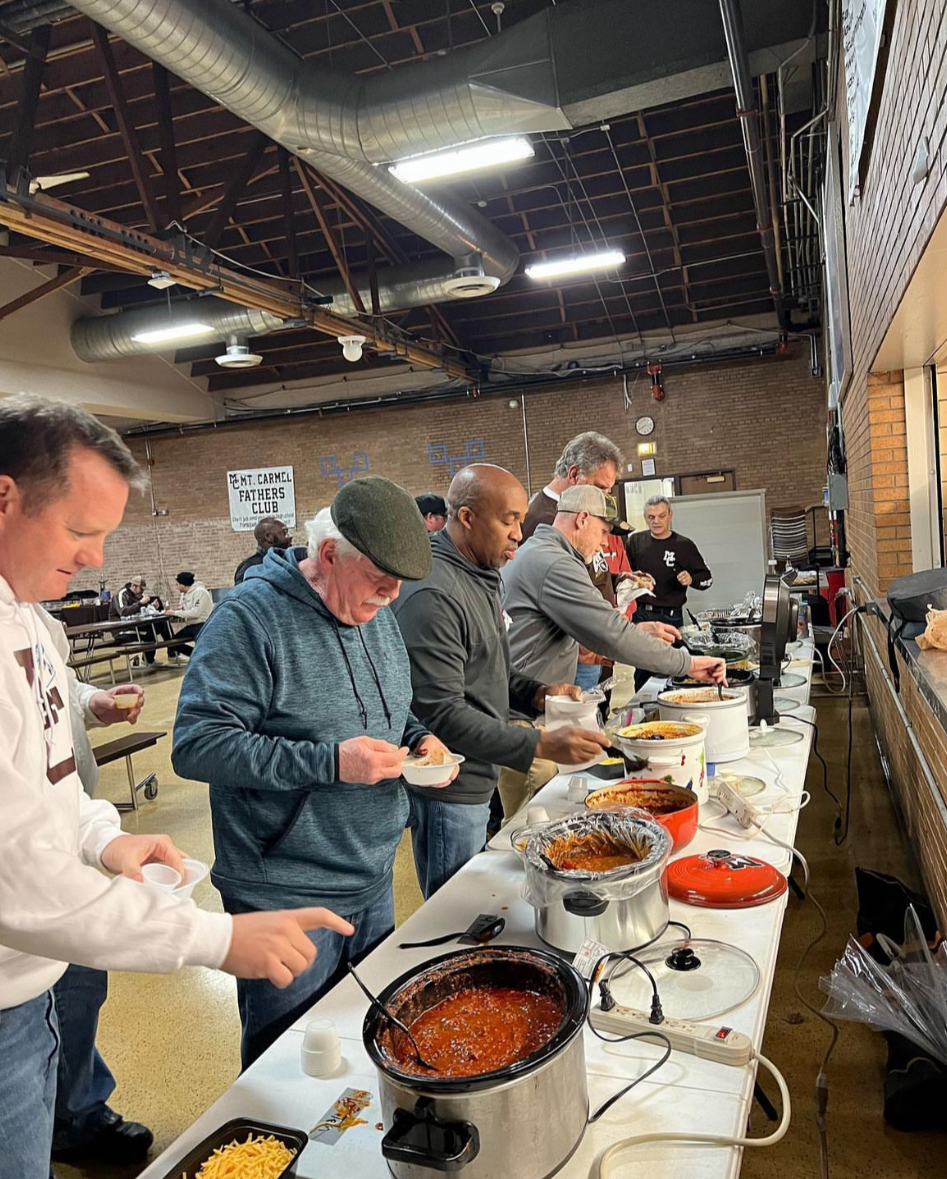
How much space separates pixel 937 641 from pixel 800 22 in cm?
373

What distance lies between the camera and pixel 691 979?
1.38m

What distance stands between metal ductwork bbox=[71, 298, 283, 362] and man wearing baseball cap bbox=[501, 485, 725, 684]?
7484mm

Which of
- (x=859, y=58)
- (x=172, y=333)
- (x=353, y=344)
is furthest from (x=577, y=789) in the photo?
(x=172, y=333)

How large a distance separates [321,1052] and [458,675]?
3.80ft

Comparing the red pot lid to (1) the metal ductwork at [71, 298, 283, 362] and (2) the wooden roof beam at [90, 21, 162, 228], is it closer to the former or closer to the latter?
(2) the wooden roof beam at [90, 21, 162, 228]

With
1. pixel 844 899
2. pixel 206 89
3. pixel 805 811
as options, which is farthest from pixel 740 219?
pixel 844 899

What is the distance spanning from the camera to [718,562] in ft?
30.5

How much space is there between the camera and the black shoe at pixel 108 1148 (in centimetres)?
226

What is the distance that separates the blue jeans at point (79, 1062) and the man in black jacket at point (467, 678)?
951 mm

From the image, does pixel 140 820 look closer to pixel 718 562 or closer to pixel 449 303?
pixel 718 562

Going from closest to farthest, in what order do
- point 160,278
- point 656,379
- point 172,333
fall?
1. point 160,278
2. point 172,333
3. point 656,379

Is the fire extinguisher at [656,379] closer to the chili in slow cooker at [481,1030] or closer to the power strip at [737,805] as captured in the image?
the power strip at [737,805]

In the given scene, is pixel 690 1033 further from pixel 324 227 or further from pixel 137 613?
pixel 137 613

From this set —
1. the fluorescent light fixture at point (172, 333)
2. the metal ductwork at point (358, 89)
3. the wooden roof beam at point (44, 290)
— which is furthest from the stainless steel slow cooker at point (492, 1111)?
the fluorescent light fixture at point (172, 333)
